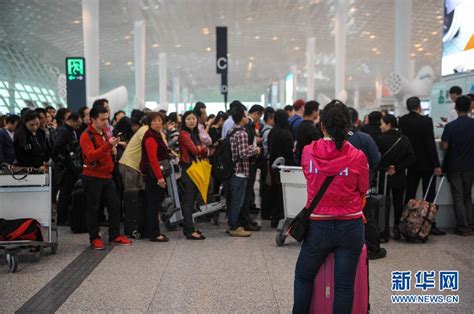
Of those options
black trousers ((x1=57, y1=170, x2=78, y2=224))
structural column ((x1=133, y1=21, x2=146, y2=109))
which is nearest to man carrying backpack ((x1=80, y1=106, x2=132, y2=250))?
black trousers ((x1=57, y1=170, x2=78, y2=224))

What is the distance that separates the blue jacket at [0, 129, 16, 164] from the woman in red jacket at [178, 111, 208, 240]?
6.88 feet

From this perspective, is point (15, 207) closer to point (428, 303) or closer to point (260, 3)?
point (428, 303)

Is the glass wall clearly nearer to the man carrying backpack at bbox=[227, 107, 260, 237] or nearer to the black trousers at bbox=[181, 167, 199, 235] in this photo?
the black trousers at bbox=[181, 167, 199, 235]

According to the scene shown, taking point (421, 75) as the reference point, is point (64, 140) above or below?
below

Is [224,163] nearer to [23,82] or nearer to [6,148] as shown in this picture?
[6,148]

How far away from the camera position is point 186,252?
236 inches

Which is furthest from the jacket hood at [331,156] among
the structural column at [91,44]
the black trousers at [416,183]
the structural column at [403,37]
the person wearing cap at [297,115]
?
the structural column at [403,37]

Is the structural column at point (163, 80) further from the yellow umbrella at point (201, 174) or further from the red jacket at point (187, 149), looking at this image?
the red jacket at point (187, 149)

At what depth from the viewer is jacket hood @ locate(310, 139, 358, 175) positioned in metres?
2.95

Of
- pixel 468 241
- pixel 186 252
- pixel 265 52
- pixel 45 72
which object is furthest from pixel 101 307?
pixel 45 72

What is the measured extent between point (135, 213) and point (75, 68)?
5.55 metres

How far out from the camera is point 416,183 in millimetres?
6910

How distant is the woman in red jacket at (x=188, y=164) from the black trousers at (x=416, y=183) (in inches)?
109

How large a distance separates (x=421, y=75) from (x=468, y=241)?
14521mm
